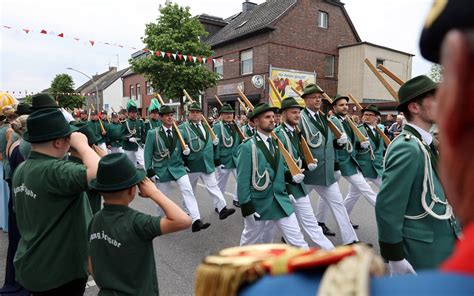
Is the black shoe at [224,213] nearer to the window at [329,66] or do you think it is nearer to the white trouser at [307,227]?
the white trouser at [307,227]

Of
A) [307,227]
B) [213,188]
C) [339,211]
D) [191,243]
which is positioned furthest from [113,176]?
[213,188]

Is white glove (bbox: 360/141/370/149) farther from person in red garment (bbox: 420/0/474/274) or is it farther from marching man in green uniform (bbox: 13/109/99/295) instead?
person in red garment (bbox: 420/0/474/274)

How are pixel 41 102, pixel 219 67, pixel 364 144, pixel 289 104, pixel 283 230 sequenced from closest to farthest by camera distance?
pixel 41 102
pixel 283 230
pixel 289 104
pixel 364 144
pixel 219 67

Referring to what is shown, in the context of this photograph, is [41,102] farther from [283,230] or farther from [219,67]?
[219,67]

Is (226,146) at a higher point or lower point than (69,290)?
higher

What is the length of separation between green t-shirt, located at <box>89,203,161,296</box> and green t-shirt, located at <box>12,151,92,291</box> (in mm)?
307

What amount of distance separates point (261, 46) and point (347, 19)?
7617 millimetres

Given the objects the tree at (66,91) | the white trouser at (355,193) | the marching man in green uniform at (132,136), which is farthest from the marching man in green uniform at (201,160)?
the tree at (66,91)

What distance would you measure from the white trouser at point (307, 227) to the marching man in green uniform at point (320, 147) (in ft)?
2.19

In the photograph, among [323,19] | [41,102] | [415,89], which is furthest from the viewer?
[323,19]

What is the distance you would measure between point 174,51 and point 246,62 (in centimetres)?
528

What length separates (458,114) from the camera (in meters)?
0.59

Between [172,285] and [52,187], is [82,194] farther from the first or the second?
[172,285]

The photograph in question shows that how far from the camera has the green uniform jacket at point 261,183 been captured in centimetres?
405
